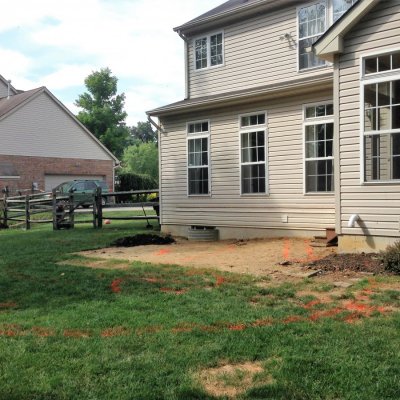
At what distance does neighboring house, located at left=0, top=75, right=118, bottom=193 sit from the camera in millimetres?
29297

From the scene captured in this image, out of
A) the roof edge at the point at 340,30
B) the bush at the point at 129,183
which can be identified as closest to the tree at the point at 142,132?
the bush at the point at 129,183

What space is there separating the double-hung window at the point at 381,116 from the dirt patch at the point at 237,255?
5.79 ft

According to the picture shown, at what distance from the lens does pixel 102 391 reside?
3.24 meters

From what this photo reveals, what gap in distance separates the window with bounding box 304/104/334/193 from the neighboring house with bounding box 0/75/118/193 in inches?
896

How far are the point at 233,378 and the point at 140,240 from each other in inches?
324

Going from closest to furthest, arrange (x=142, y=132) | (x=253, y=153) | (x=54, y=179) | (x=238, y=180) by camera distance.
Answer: (x=253, y=153) → (x=238, y=180) → (x=54, y=179) → (x=142, y=132)

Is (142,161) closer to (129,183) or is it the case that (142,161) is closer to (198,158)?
(129,183)

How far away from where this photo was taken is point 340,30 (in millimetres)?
8172

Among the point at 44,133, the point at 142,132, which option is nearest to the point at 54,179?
the point at 44,133

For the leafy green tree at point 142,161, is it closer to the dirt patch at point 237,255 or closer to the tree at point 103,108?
the tree at point 103,108

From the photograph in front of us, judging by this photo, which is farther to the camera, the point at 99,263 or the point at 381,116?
the point at 99,263

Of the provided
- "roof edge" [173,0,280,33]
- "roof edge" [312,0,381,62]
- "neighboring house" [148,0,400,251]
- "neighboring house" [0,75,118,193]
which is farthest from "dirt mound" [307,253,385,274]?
"neighboring house" [0,75,118,193]

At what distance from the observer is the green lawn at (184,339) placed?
3273 millimetres

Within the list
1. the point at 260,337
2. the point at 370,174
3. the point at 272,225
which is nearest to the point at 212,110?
the point at 272,225
